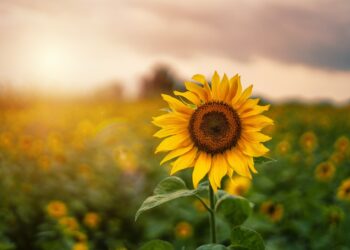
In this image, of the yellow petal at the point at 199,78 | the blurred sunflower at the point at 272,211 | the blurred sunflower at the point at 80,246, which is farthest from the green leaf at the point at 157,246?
the blurred sunflower at the point at 272,211

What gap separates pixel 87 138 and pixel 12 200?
2.04m

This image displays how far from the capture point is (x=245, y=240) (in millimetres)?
1781

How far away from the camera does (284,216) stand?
3.89 m

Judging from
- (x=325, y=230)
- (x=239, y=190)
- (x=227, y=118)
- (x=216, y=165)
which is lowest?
(x=325, y=230)

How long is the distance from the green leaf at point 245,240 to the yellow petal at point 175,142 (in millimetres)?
394

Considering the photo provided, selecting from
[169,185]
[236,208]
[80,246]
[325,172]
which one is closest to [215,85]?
[169,185]

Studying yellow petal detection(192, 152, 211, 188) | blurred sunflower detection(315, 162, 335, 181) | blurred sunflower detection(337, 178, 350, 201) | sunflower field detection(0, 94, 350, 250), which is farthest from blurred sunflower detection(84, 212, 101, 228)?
yellow petal detection(192, 152, 211, 188)

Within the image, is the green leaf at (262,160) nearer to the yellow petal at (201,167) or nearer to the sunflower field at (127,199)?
the yellow petal at (201,167)

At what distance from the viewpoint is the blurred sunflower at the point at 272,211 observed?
145 inches

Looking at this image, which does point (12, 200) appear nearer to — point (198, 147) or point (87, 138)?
point (87, 138)

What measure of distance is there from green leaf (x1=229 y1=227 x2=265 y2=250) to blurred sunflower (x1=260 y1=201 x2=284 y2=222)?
1.96 m

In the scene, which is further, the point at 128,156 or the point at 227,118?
the point at 128,156

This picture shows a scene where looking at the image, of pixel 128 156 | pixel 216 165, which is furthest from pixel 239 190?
pixel 216 165

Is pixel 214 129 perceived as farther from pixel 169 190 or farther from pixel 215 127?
pixel 169 190
